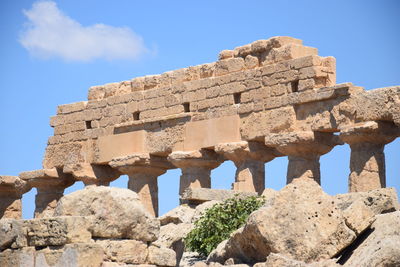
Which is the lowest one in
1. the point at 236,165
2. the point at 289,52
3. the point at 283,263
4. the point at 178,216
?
the point at 283,263

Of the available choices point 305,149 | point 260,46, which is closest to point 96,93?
point 260,46

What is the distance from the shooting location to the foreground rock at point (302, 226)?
1333 cm

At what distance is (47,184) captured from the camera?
1176 inches

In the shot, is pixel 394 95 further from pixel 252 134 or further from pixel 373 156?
pixel 252 134

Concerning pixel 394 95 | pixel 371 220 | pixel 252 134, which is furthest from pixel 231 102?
pixel 371 220

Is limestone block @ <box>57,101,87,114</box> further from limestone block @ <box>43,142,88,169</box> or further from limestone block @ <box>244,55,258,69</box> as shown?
limestone block @ <box>244,55,258,69</box>

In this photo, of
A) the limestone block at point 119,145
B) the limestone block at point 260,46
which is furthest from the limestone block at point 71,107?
the limestone block at point 260,46

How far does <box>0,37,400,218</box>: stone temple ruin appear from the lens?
72.6 ft

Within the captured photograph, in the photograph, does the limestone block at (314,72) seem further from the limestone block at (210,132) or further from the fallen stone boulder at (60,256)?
the fallen stone boulder at (60,256)

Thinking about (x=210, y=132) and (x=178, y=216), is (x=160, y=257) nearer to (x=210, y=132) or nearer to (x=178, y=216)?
(x=178, y=216)

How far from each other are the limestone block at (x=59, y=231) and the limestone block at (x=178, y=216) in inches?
242

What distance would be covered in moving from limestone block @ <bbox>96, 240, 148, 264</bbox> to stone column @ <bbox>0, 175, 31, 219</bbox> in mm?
15580

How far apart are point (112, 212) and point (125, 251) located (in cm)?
55

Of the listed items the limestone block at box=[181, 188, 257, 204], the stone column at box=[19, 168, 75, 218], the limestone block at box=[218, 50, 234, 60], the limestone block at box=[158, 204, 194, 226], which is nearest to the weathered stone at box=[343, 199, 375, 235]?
the limestone block at box=[158, 204, 194, 226]
